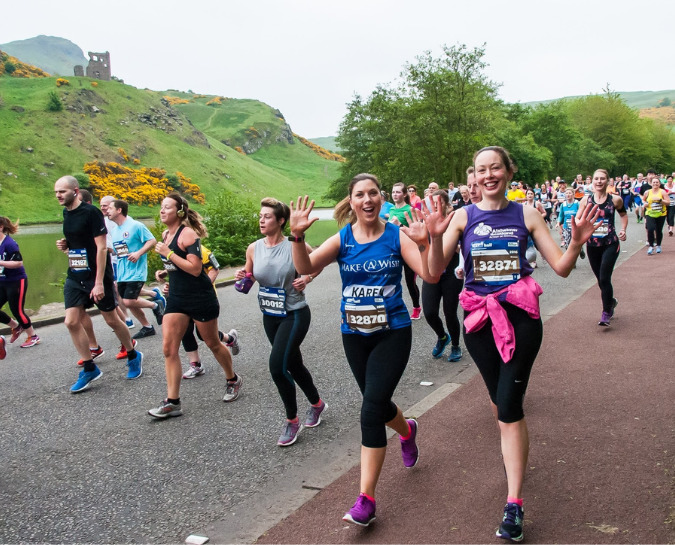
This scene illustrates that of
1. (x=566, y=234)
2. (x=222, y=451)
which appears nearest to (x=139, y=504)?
(x=222, y=451)

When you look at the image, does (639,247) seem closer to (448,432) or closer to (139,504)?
(448,432)

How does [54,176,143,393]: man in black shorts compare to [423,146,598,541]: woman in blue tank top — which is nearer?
[423,146,598,541]: woman in blue tank top

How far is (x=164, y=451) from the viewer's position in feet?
15.5

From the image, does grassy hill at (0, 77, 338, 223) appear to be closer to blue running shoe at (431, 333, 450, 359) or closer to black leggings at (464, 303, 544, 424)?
blue running shoe at (431, 333, 450, 359)

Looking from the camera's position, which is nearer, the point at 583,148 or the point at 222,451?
the point at 222,451

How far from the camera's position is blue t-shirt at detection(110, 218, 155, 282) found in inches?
329

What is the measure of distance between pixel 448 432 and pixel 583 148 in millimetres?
86936

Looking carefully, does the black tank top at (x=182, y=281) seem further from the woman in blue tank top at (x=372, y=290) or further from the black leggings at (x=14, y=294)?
the black leggings at (x=14, y=294)

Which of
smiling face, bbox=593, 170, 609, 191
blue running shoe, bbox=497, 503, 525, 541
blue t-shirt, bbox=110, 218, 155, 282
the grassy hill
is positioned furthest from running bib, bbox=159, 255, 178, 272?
the grassy hill

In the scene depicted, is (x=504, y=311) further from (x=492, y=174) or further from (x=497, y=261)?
(x=492, y=174)

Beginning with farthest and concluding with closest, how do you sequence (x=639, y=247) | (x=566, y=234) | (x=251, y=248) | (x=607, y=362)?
(x=639, y=247) → (x=566, y=234) → (x=607, y=362) → (x=251, y=248)

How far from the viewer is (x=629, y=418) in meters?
4.76

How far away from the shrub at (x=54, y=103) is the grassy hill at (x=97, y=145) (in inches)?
29.5

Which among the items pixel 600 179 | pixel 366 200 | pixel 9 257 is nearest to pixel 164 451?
pixel 366 200
